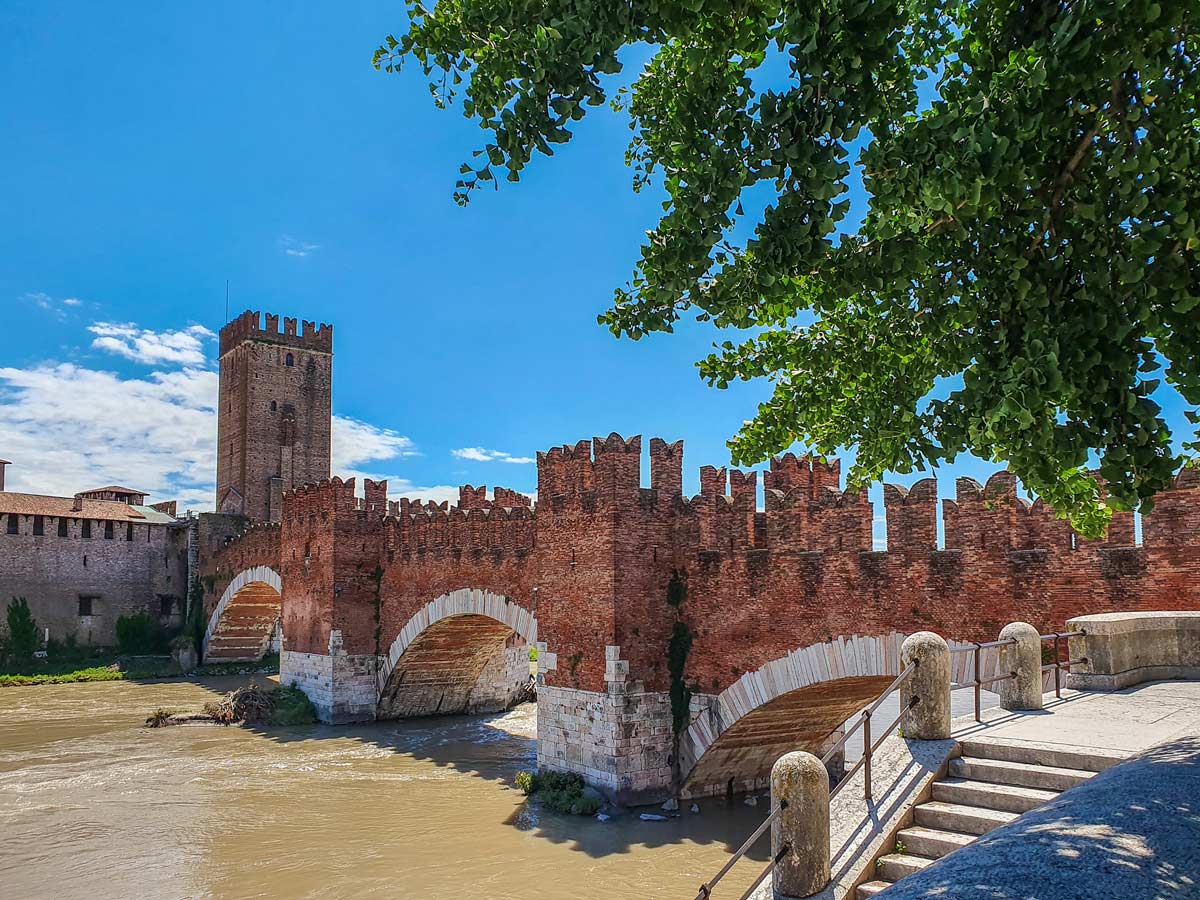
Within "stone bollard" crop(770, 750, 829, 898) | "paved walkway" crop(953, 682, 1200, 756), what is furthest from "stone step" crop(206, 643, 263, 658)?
"stone bollard" crop(770, 750, 829, 898)

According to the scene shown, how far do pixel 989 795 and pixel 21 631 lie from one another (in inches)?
1534

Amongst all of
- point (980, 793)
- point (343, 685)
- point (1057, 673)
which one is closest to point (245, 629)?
point (343, 685)

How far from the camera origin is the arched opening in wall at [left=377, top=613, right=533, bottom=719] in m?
22.0

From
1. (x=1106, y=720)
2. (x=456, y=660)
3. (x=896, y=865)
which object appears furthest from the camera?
(x=456, y=660)

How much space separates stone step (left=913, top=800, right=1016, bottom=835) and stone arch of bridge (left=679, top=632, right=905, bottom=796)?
18.3ft

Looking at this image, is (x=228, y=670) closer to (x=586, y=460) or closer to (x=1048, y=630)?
(x=586, y=460)

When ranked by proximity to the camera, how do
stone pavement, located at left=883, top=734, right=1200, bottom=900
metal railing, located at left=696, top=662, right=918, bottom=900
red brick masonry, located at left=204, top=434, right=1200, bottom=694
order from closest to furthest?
stone pavement, located at left=883, top=734, right=1200, bottom=900, metal railing, located at left=696, top=662, right=918, bottom=900, red brick masonry, located at left=204, top=434, right=1200, bottom=694

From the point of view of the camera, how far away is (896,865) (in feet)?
18.7

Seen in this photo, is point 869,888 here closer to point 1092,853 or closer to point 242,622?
point 1092,853

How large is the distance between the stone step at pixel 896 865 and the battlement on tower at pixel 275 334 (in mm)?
47759

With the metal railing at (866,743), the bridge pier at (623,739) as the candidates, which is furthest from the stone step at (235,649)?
the metal railing at (866,743)

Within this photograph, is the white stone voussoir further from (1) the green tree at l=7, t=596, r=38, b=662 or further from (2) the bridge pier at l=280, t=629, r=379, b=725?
(1) the green tree at l=7, t=596, r=38, b=662

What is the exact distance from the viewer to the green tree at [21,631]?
115 feet

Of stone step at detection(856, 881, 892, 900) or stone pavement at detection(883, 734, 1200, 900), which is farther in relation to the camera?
stone step at detection(856, 881, 892, 900)
